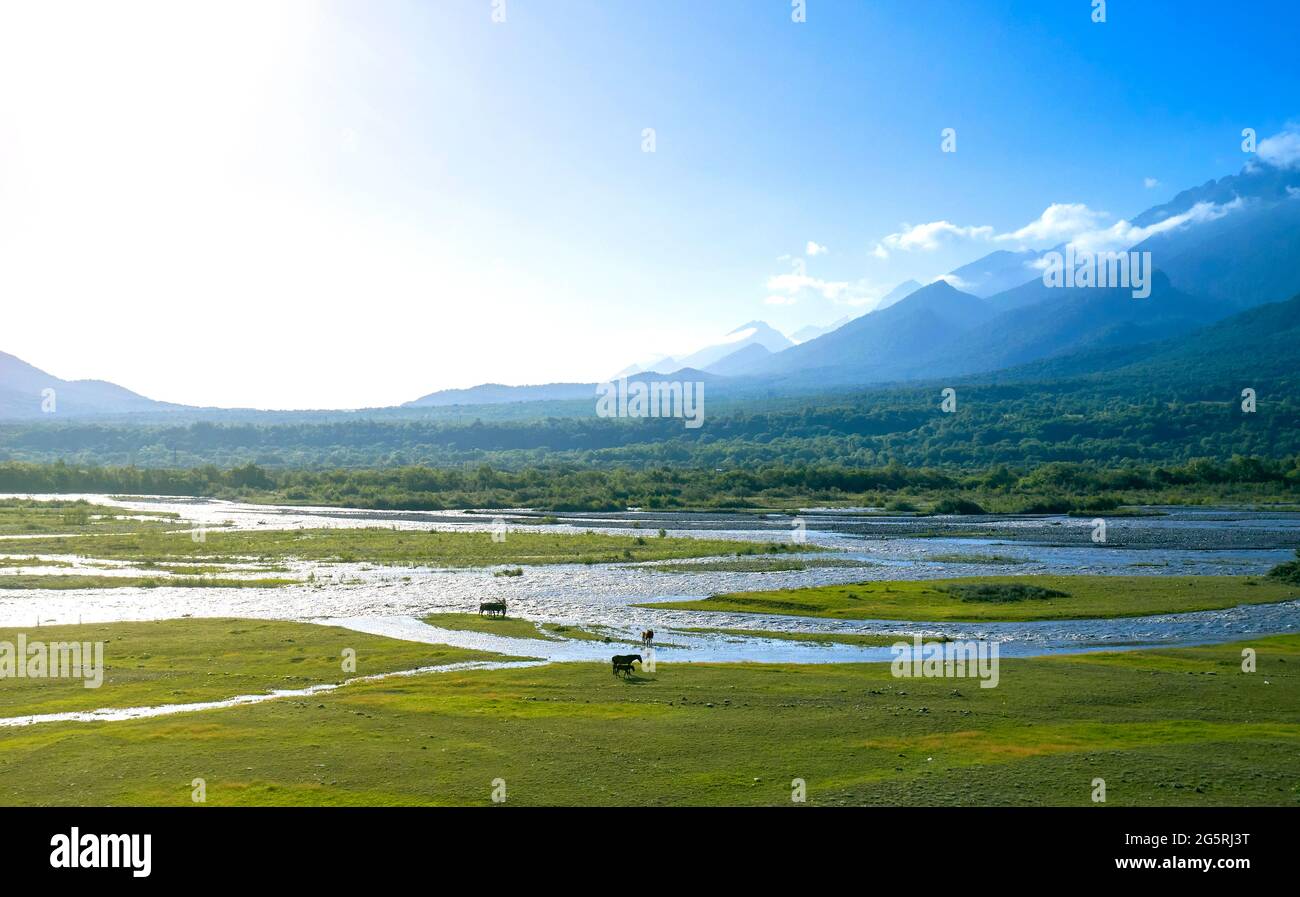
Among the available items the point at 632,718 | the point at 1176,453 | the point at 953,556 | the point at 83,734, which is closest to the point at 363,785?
the point at 632,718

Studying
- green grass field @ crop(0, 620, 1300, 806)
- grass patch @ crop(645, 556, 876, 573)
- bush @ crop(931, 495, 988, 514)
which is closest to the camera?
green grass field @ crop(0, 620, 1300, 806)

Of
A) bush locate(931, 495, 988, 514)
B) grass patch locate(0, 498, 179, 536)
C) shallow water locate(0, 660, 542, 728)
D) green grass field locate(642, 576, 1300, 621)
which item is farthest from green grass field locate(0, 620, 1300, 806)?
bush locate(931, 495, 988, 514)

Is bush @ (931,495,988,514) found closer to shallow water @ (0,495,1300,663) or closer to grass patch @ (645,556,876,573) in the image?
shallow water @ (0,495,1300,663)

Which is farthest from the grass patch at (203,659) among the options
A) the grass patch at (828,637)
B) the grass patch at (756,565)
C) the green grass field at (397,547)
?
the grass patch at (756,565)

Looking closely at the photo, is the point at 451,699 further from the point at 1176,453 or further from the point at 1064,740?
the point at 1176,453

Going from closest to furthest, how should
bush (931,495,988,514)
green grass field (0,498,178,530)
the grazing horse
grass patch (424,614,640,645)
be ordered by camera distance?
the grazing horse < grass patch (424,614,640,645) < green grass field (0,498,178,530) < bush (931,495,988,514)

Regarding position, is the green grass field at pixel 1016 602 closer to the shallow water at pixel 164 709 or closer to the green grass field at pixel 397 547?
the green grass field at pixel 397 547

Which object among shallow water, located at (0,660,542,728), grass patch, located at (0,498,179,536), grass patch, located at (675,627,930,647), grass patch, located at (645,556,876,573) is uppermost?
grass patch, located at (0,498,179,536)
